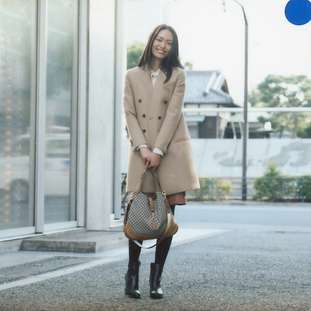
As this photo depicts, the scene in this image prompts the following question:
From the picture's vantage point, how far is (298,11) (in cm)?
637

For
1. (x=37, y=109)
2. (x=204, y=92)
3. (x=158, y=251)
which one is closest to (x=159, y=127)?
(x=158, y=251)

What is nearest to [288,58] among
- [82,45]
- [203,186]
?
[203,186]

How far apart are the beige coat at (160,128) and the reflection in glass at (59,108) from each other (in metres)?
4.28

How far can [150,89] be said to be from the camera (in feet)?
A: 16.9

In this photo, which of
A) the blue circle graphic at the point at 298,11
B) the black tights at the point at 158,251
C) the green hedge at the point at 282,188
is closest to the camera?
the black tights at the point at 158,251

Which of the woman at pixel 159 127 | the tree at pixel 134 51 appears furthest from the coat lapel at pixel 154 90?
the tree at pixel 134 51

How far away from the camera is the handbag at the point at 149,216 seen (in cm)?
496

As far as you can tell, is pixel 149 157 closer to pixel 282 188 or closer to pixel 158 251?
pixel 158 251

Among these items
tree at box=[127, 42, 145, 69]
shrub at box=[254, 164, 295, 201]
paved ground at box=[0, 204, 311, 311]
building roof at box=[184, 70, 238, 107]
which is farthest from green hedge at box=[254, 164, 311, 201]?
building roof at box=[184, 70, 238, 107]

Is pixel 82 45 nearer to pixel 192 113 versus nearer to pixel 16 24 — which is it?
pixel 16 24

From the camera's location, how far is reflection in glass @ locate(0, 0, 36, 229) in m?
8.53

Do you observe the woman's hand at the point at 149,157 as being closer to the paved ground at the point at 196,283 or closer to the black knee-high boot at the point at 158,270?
the black knee-high boot at the point at 158,270

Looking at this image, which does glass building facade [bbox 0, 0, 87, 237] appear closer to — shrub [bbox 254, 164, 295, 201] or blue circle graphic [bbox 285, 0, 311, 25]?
blue circle graphic [bbox 285, 0, 311, 25]

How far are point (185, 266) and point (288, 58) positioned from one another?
180 feet
